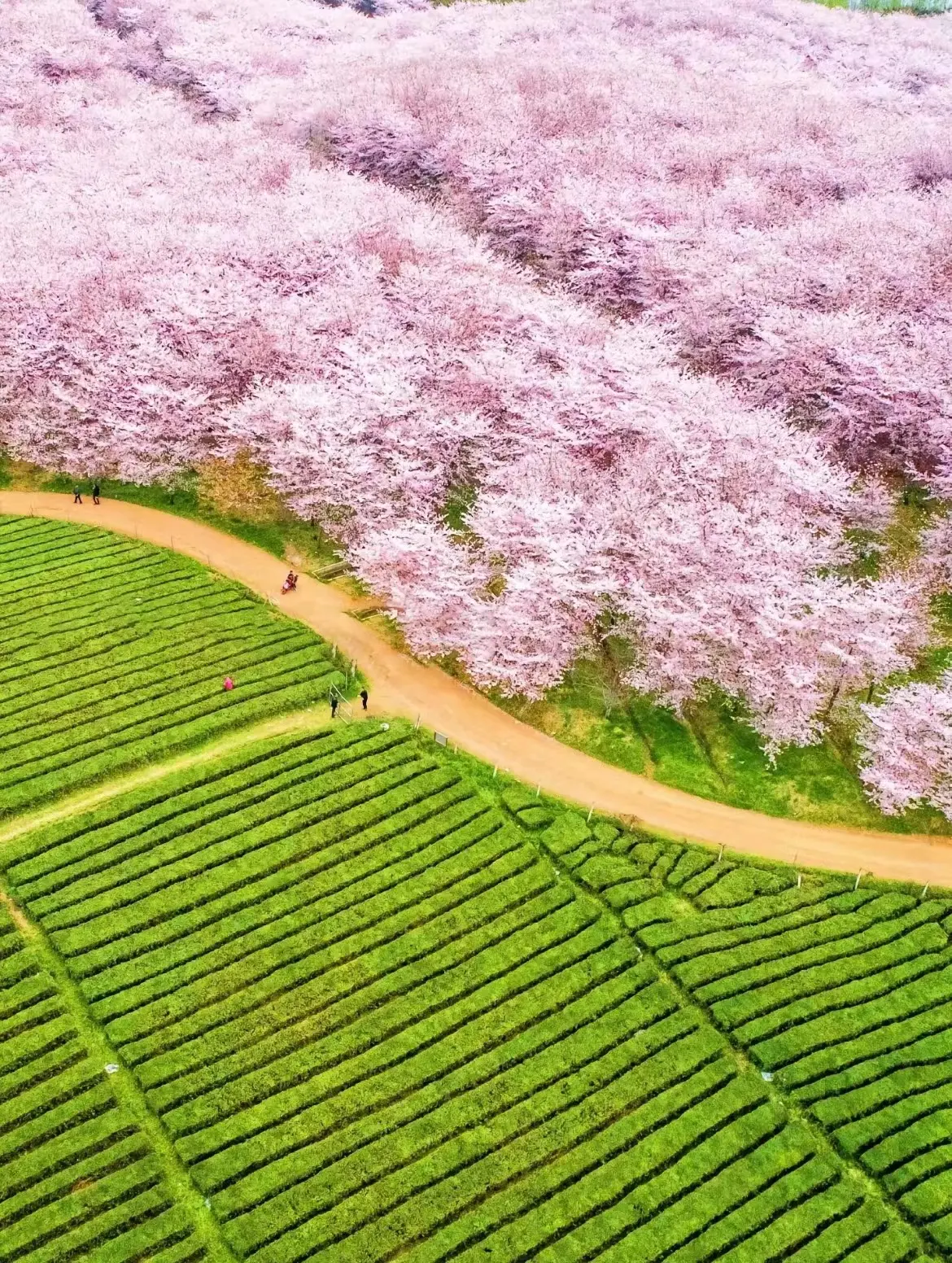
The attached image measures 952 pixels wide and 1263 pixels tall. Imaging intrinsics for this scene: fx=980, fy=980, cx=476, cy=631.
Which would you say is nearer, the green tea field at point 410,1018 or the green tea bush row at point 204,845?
the green tea field at point 410,1018

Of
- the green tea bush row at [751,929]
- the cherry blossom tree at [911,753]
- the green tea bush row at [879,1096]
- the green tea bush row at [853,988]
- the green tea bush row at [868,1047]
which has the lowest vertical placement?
the green tea bush row at [879,1096]

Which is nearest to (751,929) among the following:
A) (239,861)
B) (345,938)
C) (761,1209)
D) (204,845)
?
(761,1209)

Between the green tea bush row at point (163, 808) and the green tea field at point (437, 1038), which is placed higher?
the green tea bush row at point (163, 808)

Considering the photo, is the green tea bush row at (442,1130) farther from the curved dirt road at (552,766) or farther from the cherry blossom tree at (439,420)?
the cherry blossom tree at (439,420)

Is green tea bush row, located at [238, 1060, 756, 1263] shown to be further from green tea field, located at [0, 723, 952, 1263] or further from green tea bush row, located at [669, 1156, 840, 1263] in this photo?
green tea bush row, located at [669, 1156, 840, 1263]

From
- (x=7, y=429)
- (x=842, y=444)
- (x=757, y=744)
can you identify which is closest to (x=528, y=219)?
(x=842, y=444)

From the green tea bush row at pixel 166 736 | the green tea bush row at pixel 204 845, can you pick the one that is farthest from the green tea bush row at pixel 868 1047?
the green tea bush row at pixel 166 736
